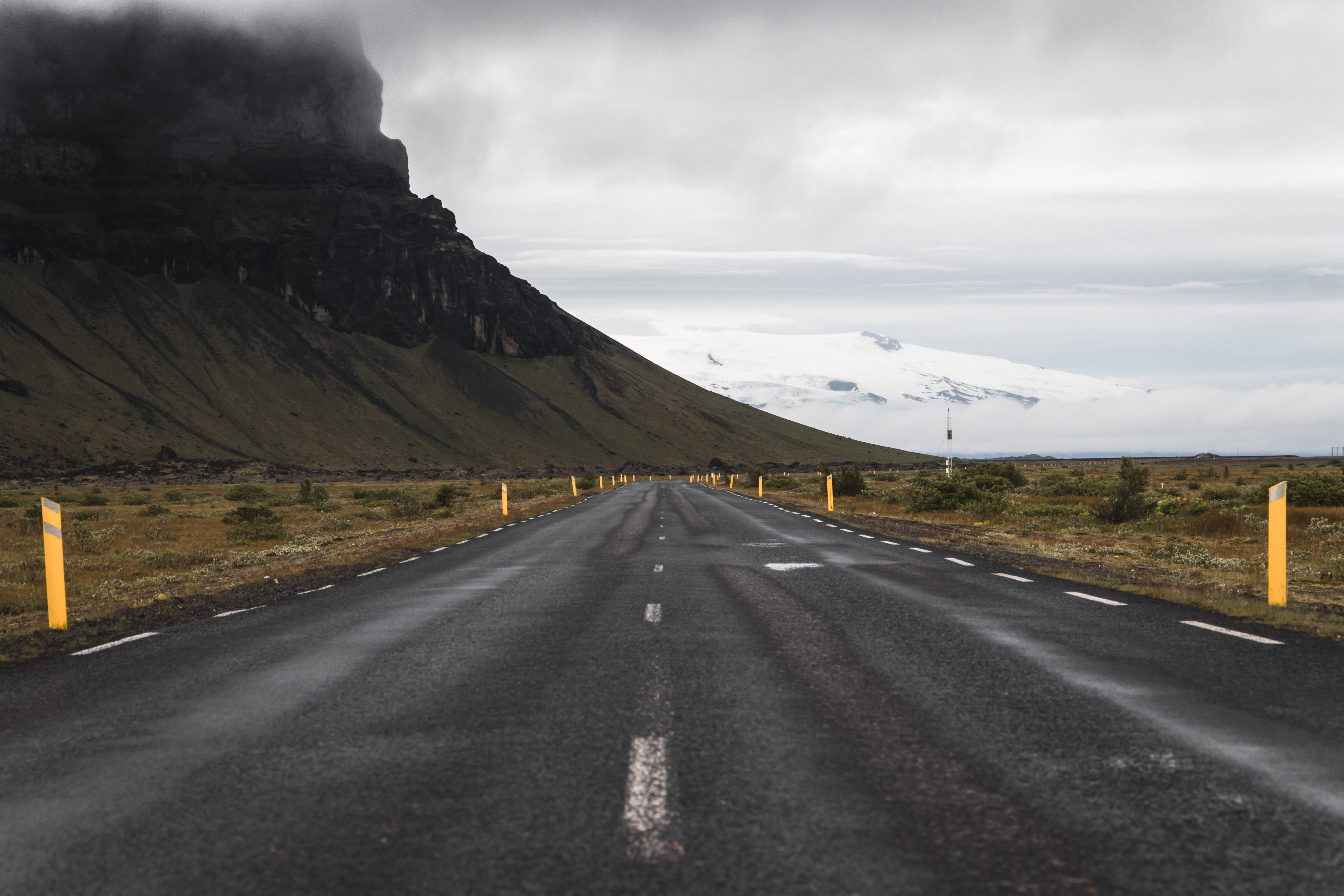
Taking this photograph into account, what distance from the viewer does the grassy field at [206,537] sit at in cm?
1566

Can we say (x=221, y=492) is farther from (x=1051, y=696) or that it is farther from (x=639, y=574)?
(x=1051, y=696)

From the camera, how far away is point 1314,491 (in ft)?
92.6

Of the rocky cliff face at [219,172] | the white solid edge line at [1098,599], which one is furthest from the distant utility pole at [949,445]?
the rocky cliff face at [219,172]

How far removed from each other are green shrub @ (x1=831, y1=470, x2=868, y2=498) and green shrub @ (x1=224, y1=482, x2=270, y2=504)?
32569 mm

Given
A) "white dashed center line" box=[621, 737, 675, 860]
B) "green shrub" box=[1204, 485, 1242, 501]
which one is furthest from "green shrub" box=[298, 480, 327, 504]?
"white dashed center line" box=[621, 737, 675, 860]

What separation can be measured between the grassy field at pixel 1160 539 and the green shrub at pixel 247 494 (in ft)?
107

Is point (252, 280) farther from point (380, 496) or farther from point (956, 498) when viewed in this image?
point (956, 498)

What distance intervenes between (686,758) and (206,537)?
29112 millimetres

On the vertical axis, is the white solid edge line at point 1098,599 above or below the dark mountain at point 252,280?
below

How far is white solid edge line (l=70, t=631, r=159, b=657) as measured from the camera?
8.60 metres

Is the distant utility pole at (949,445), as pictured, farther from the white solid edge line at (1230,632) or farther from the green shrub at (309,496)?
the green shrub at (309,496)

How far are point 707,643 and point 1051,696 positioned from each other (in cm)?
300

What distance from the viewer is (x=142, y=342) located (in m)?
137

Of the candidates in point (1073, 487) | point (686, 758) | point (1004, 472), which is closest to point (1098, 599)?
point (686, 758)
